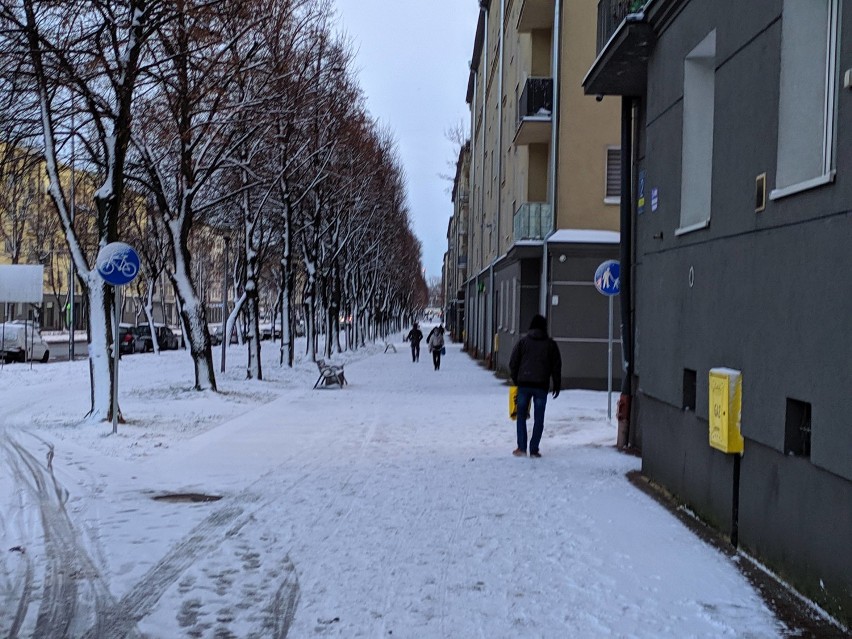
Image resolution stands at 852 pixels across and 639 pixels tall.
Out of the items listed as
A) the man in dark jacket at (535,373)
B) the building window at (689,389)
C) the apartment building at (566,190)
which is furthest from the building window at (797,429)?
the apartment building at (566,190)

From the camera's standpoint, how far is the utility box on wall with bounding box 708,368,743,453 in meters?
6.78

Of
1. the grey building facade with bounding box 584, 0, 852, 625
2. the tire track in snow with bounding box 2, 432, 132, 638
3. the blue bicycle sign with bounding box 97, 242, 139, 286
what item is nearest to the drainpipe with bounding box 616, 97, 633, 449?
the grey building facade with bounding box 584, 0, 852, 625

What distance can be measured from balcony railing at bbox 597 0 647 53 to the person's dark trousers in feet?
14.6

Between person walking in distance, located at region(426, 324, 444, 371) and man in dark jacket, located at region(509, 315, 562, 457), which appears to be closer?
man in dark jacket, located at region(509, 315, 562, 457)

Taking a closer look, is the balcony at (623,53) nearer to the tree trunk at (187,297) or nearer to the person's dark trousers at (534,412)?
the person's dark trousers at (534,412)

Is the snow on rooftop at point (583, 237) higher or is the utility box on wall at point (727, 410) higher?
the snow on rooftop at point (583, 237)

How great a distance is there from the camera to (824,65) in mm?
5953

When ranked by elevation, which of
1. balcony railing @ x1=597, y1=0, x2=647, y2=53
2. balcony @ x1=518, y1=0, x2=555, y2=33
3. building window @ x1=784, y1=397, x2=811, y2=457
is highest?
balcony @ x1=518, y1=0, x2=555, y2=33

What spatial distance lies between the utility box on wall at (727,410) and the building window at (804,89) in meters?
1.36

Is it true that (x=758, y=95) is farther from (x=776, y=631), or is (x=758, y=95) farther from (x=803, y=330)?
(x=776, y=631)

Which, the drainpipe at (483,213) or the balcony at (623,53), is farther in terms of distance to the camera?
the drainpipe at (483,213)

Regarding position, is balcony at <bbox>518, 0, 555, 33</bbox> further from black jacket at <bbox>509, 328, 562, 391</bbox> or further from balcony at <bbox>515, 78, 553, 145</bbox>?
black jacket at <bbox>509, 328, 562, 391</bbox>

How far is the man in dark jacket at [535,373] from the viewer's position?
445 inches

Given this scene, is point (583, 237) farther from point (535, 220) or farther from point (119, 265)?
point (119, 265)
